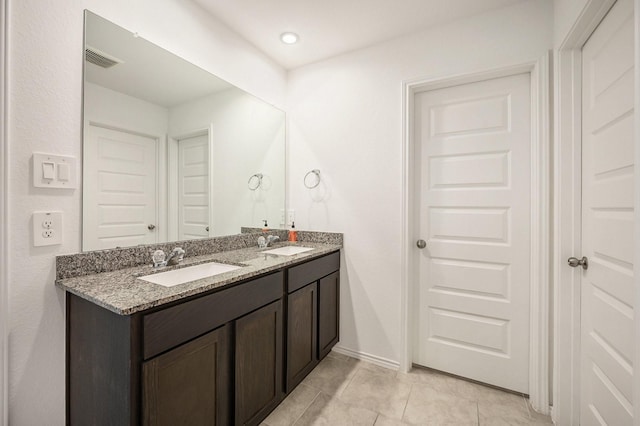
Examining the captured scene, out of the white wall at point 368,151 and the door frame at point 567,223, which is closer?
the door frame at point 567,223

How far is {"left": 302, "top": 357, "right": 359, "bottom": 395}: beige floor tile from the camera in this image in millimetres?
1856

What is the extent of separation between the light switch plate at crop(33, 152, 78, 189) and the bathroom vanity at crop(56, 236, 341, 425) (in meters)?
0.40

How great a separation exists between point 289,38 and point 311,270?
171cm

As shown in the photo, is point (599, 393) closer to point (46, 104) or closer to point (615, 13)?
point (615, 13)

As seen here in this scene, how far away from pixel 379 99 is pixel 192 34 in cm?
132

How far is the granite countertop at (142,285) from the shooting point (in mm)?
941

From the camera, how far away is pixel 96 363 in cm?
104

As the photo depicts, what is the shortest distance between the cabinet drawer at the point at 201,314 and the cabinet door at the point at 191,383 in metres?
0.04

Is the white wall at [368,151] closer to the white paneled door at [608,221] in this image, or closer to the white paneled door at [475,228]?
the white paneled door at [475,228]

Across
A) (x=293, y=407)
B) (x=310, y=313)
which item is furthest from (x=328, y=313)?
(x=293, y=407)

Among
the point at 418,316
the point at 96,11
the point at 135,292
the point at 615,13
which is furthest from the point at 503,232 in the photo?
the point at 96,11

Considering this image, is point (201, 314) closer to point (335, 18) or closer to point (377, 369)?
point (377, 369)

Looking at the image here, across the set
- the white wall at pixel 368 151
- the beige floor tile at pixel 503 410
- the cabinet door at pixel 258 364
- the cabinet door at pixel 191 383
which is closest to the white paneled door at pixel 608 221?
the beige floor tile at pixel 503 410

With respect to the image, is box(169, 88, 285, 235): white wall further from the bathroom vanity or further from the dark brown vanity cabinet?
the dark brown vanity cabinet
